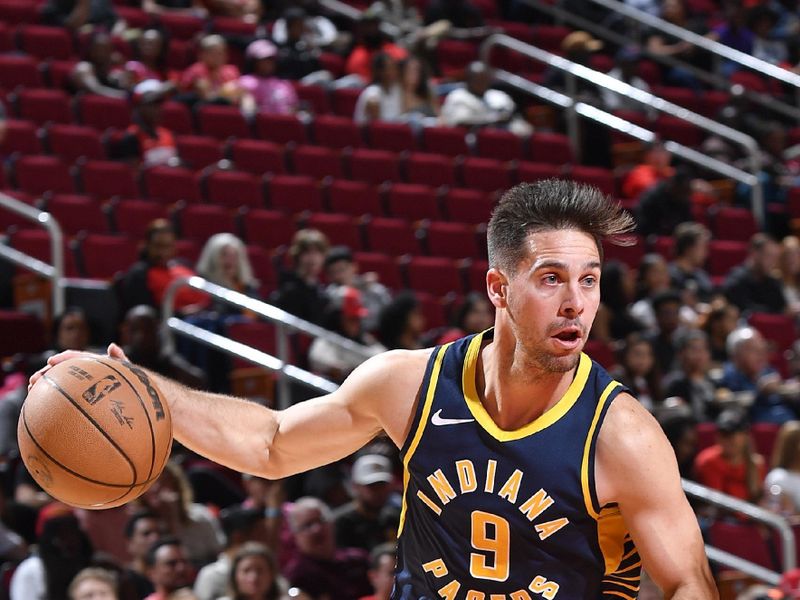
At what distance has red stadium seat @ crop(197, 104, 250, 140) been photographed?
36.6ft

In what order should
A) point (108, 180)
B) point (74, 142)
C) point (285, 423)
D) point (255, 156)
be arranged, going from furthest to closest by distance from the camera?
point (255, 156) → point (74, 142) → point (108, 180) → point (285, 423)

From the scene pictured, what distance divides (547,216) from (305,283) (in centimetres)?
591

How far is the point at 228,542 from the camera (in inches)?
259

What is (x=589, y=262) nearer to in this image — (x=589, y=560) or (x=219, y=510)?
(x=589, y=560)

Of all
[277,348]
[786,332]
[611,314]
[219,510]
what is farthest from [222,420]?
[786,332]

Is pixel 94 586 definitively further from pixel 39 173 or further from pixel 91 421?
pixel 39 173

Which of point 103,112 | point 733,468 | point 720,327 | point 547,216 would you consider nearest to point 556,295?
point 547,216

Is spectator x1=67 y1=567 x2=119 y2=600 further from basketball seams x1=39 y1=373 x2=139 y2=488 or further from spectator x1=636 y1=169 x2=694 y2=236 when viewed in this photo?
spectator x1=636 y1=169 x2=694 y2=236

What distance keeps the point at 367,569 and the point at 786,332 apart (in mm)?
4770

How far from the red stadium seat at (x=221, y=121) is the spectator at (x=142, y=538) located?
5.05m

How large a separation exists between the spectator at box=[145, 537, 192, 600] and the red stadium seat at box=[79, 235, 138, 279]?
128 inches

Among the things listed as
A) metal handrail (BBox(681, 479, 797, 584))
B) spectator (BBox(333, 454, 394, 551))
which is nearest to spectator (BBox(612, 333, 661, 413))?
metal handrail (BBox(681, 479, 797, 584))

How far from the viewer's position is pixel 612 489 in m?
3.01

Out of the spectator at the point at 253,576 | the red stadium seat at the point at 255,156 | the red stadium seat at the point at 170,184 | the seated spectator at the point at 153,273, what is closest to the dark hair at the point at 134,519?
the spectator at the point at 253,576
